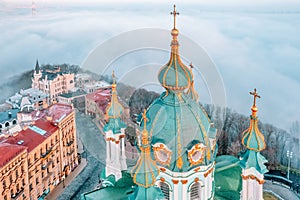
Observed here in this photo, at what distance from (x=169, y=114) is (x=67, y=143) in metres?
11.9

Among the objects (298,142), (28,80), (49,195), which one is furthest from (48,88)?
(298,142)

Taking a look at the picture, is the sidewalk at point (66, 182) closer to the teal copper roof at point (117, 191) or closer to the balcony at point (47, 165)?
the balcony at point (47, 165)

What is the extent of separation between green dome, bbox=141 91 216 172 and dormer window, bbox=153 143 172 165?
0.23 ft

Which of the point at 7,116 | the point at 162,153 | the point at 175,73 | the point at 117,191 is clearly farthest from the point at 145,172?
the point at 7,116

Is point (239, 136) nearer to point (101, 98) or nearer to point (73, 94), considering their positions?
point (101, 98)

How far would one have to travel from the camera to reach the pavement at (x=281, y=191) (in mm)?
20500

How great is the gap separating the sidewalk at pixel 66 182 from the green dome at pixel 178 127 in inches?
420

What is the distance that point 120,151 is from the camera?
1509 centimetres

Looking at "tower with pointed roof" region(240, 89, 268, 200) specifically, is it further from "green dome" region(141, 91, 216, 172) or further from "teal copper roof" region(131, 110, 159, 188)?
"teal copper roof" region(131, 110, 159, 188)

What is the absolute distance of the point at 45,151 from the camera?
67.4ft

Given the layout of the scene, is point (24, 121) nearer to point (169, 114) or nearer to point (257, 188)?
point (169, 114)

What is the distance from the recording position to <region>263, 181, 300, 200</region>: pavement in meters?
20.5

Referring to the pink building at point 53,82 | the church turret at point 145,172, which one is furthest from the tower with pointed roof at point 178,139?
the pink building at point 53,82

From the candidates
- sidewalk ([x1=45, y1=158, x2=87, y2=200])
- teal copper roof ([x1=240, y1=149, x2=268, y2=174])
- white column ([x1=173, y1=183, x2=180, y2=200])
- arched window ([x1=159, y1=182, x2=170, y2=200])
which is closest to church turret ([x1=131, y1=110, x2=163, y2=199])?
white column ([x1=173, y1=183, x2=180, y2=200])
